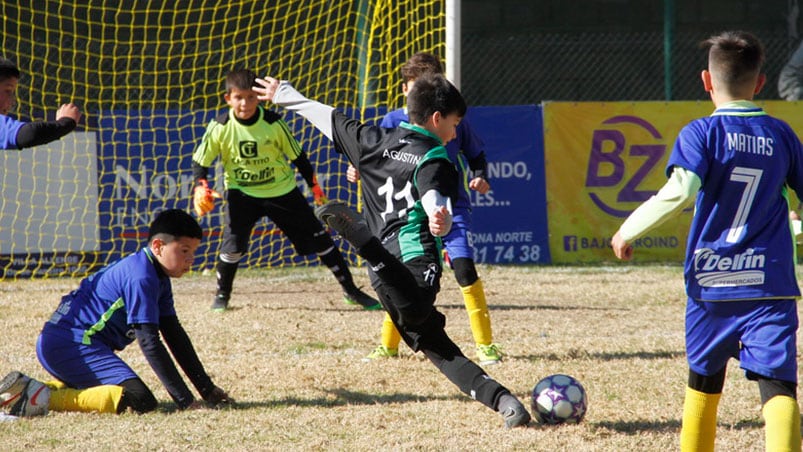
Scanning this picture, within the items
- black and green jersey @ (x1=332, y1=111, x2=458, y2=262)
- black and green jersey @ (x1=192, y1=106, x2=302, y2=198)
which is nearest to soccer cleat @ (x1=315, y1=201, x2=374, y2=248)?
black and green jersey @ (x1=332, y1=111, x2=458, y2=262)

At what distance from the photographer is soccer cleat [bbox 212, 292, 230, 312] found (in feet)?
25.7

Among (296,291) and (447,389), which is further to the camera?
(296,291)

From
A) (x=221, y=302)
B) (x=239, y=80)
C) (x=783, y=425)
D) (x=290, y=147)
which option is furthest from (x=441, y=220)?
(x=221, y=302)

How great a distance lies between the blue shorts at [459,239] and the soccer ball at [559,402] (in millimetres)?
1555

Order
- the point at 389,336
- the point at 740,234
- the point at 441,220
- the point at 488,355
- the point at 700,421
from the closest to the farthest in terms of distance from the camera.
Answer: the point at 740,234
the point at 700,421
the point at 441,220
the point at 488,355
the point at 389,336

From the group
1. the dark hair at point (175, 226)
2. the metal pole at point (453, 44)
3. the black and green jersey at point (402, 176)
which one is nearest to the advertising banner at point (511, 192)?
the metal pole at point (453, 44)

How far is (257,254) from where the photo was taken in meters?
10.5

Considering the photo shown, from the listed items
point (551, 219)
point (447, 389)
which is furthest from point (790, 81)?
point (447, 389)

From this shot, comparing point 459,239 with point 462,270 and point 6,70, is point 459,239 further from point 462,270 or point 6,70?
point 6,70

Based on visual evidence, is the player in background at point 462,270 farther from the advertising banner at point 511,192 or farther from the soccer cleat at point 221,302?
the advertising banner at point 511,192

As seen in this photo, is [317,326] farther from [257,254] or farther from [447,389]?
[257,254]

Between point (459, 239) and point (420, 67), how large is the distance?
1033 millimetres

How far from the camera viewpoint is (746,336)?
346 cm

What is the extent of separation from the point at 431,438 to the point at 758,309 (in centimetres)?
154
